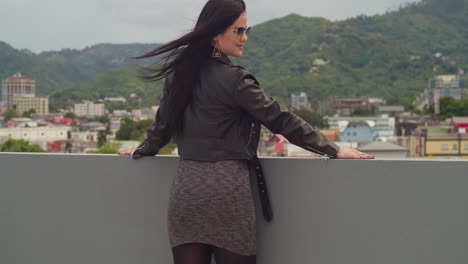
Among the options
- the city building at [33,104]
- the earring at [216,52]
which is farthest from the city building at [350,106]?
the earring at [216,52]

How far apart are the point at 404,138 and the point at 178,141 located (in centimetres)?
5366

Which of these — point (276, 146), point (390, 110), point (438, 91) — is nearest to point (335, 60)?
point (390, 110)

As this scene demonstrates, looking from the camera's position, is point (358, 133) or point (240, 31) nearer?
point (240, 31)

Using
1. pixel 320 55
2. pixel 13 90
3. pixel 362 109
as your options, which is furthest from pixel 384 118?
pixel 13 90

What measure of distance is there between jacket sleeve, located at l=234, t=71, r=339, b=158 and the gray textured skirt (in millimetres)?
123

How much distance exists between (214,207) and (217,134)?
166 millimetres

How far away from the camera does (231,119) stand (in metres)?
1.43

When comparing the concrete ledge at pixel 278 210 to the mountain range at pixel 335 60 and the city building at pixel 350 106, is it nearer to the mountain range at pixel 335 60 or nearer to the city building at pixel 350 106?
the mountain range at pixel 335 60

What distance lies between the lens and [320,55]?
7481cm

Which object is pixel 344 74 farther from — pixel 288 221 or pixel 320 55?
pixel 288 221

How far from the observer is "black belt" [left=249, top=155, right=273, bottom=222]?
152 cm

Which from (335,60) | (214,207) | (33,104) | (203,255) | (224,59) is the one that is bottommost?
(203,255)

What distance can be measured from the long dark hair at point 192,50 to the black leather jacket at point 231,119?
0.06 ft

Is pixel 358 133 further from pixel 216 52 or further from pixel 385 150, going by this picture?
pixel 216 52
